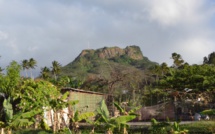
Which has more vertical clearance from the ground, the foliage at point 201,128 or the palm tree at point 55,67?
the palm tree at point 55,67

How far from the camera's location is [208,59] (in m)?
59.6

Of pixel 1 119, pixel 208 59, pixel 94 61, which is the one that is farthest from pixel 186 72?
pixel 94 61

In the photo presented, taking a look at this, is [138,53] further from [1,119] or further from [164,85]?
[1,119]

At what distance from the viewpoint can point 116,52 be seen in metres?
117

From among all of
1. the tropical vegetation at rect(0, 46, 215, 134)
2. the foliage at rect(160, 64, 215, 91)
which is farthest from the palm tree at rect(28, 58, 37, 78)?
the foliage at rect(160, 64, 215, 91)

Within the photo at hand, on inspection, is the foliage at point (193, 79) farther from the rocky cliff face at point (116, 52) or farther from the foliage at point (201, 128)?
the rocky cliff face at point (116, 52)

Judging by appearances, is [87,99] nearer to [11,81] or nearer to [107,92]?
[107,92]

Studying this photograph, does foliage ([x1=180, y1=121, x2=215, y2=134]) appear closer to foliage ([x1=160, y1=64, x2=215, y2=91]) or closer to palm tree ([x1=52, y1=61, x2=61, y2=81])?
foliage ([x1=160, y1=64, x2=215, y2=91])

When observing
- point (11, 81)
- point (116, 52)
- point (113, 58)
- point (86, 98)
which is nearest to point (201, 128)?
point (11, 81)

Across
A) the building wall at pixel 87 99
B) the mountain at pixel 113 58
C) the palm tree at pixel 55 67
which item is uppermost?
the mountain at pixel 113 58

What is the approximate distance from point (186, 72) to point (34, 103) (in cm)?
1798

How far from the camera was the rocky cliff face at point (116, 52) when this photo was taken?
112m

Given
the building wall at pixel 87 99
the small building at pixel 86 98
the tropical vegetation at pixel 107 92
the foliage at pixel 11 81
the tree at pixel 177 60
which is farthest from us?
the tree at pixel 177 60

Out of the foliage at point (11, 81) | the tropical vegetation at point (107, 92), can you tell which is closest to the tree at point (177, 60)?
the tropical vegetation at point (107, 92)
